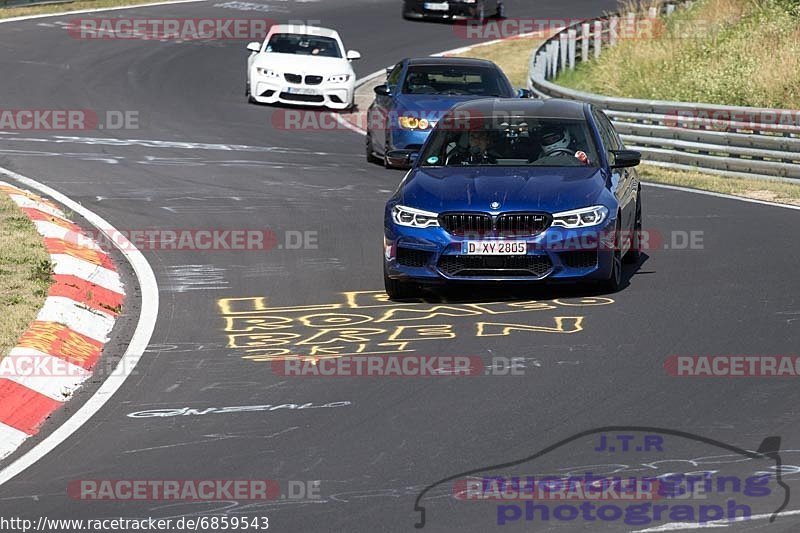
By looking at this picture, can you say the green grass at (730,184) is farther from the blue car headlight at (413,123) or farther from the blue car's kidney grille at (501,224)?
the blue car's kidney grille at (501,224)

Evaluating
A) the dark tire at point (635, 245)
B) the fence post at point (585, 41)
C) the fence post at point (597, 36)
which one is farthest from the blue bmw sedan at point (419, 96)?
the fence post at point (597, 36)

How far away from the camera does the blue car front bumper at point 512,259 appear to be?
38.8ft

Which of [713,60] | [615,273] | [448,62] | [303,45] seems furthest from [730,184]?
[303,45]

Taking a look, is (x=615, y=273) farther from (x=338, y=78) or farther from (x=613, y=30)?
(x=613, y=30)

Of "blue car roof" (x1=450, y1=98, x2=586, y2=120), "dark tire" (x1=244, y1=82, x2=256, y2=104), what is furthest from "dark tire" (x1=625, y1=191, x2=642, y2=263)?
"dark tire" (x1=244, y1=82, x2=256, y2=104)

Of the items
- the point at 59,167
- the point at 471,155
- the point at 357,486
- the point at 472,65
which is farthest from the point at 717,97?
the point at 357,486

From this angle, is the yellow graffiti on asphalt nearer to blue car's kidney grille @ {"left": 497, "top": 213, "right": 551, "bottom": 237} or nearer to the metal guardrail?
blue car's kidney grille @ {"left": 497, "top": 213, "right": 551, "bottom": 237}

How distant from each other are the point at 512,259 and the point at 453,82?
10737mm

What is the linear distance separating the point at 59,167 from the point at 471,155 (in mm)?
8386

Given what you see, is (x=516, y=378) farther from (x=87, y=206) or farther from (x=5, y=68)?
(x=5, y=68)

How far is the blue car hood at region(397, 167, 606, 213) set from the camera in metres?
11.9

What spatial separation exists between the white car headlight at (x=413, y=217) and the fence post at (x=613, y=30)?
73.3 ft

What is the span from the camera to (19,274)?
12234mm

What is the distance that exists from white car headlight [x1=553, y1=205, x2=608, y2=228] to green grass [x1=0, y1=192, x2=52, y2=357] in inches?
151
